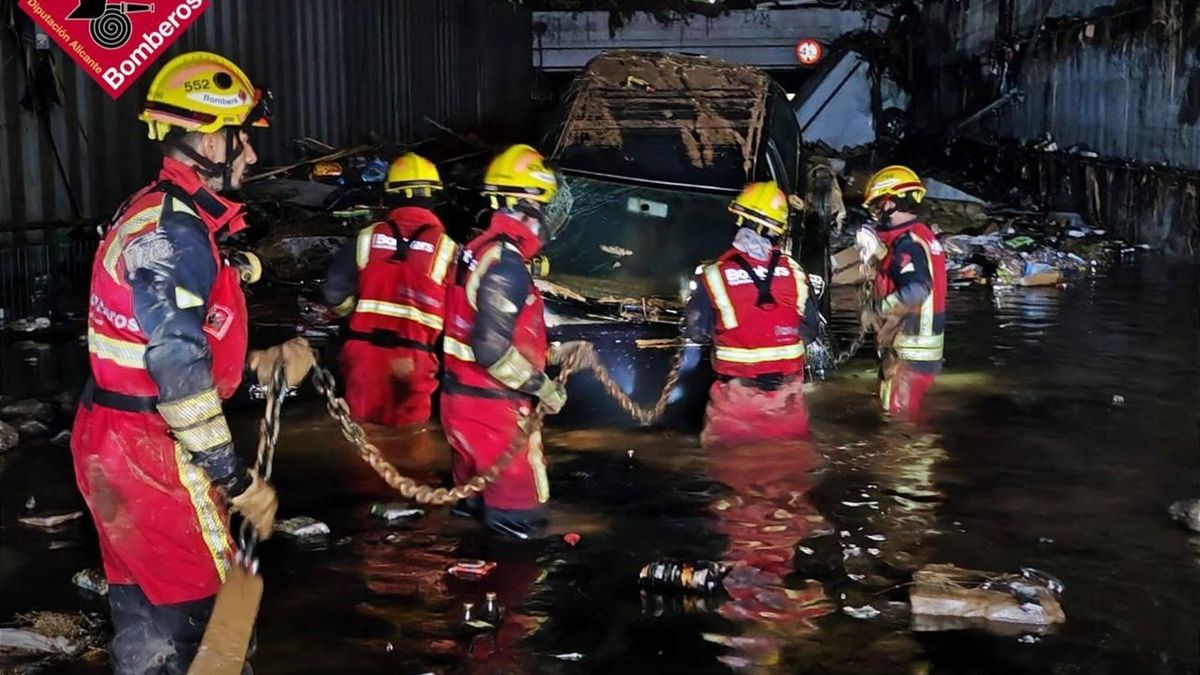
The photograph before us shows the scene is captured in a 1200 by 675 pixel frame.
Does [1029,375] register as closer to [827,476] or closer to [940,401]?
[940,401]

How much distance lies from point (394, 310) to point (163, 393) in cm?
399

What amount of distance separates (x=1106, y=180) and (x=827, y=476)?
41.1ft

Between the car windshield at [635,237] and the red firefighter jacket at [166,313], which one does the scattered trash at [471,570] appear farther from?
the car windshield at [635,237]

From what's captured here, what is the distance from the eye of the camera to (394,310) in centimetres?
713

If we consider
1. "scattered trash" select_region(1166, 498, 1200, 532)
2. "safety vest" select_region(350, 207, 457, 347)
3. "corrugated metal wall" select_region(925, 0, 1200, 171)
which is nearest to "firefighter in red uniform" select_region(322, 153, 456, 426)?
"safety vest" select_region(350, 207, 457, 347)

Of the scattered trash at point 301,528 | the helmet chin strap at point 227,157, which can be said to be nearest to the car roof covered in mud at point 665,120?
the scattered trash at point 301,528

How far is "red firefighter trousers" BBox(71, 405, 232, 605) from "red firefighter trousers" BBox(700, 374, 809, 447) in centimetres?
345

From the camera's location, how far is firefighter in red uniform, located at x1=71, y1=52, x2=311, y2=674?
3.17m

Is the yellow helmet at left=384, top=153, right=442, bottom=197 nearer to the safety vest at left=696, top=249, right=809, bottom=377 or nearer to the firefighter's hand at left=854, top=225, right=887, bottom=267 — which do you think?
the safety vest at left=696, top=249, right=809, bottom=377

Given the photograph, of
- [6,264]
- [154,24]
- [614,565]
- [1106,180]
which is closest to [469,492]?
[614,565]

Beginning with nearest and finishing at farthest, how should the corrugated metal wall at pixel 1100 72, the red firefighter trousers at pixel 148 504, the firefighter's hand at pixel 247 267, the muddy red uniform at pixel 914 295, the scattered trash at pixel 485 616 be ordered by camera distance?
the red firefighter trousers at pixel 148 504
the firefighter's hand at pixel 247 267
the scattered trash at pixel 485 616
the muddy red uniform at pixel 914 295
the corrugated metal wall at pixel 1100 72

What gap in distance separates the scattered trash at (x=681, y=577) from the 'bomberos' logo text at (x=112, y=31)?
814 cm

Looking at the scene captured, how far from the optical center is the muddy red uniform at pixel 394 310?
279 inches

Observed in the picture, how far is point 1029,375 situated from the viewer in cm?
901
